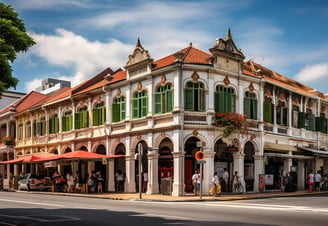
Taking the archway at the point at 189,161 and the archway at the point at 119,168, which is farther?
the archway at the point at 119,168

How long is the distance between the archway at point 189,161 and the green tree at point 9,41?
14.7 m

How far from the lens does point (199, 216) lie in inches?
592

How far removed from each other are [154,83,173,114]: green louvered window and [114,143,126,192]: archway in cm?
525

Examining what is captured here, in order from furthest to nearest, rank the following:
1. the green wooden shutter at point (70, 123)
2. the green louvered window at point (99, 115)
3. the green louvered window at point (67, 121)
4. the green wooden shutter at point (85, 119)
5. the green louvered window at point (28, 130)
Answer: the green louvered window at point (28, 130) < the green louvered window at point (67, 121) < the green wooden shutter at point (70, 123) < the green wooden shutter at point (85, 119) < the green louvered window at point (99, 115)

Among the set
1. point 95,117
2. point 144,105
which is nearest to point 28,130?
point 95,117

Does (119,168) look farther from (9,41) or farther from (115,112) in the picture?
(9,41)

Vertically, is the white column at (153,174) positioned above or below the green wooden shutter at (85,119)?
below

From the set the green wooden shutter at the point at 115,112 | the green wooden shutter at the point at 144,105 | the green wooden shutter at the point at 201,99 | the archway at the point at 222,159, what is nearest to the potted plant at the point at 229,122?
the green wooden shutter at the point at 201,99

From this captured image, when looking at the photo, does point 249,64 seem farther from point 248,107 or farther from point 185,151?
point 185,151

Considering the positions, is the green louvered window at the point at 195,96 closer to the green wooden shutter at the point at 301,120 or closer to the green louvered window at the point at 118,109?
the green louvered window at the point at 118,109

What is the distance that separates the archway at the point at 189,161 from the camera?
2936cm

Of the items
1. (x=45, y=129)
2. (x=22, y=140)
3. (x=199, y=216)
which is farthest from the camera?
(x=22, y=140)

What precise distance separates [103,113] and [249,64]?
38.8 feet

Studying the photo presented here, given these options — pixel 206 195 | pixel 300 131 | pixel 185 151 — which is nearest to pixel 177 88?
pixel 185 151
